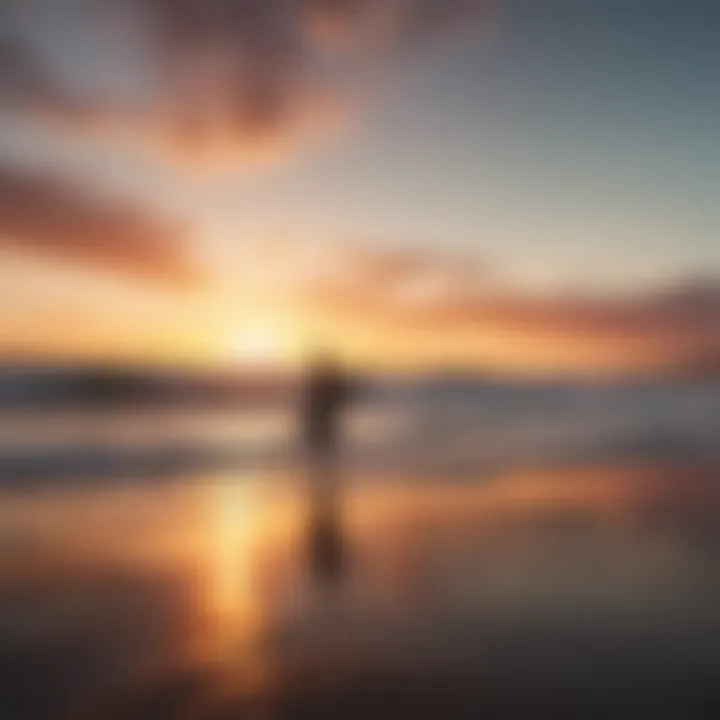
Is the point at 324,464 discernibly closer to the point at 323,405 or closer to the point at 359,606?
the point at 323,405

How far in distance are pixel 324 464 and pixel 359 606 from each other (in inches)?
234

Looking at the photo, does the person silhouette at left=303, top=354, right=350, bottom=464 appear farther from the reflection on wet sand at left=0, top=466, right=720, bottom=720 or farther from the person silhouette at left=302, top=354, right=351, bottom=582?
the reflection on wet sand at left=0, top=466, right=720, bottom=720

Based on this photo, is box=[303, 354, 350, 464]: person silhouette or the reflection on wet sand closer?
the reflection on wet sand

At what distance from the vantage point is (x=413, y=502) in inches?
296

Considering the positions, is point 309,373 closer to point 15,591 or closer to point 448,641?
point 15,591

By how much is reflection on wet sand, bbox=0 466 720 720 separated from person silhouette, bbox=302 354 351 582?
0.04 m

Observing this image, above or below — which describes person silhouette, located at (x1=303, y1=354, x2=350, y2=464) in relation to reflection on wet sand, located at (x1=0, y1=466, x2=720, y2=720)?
above

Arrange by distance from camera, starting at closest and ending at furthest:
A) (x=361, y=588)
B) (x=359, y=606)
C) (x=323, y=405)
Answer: (x=359, y=606) → (x=361, y=588) → (x=323, y=405)

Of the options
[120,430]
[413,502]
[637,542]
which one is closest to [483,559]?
[637,542]

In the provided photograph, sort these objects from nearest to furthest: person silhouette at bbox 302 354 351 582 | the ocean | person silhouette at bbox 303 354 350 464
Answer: the ocean
person silhouette at bbox 302 354 351 582
person silhouette at bbox 303 354 350 464

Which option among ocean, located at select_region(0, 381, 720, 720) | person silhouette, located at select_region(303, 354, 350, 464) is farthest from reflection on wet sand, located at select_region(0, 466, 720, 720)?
person silhouette, located at select_region(303, 354, 350, 464)

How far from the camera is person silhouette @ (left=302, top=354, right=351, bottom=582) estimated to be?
5438 mm

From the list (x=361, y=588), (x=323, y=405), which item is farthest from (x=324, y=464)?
(x=361, y=588)

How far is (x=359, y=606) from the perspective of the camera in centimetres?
433
